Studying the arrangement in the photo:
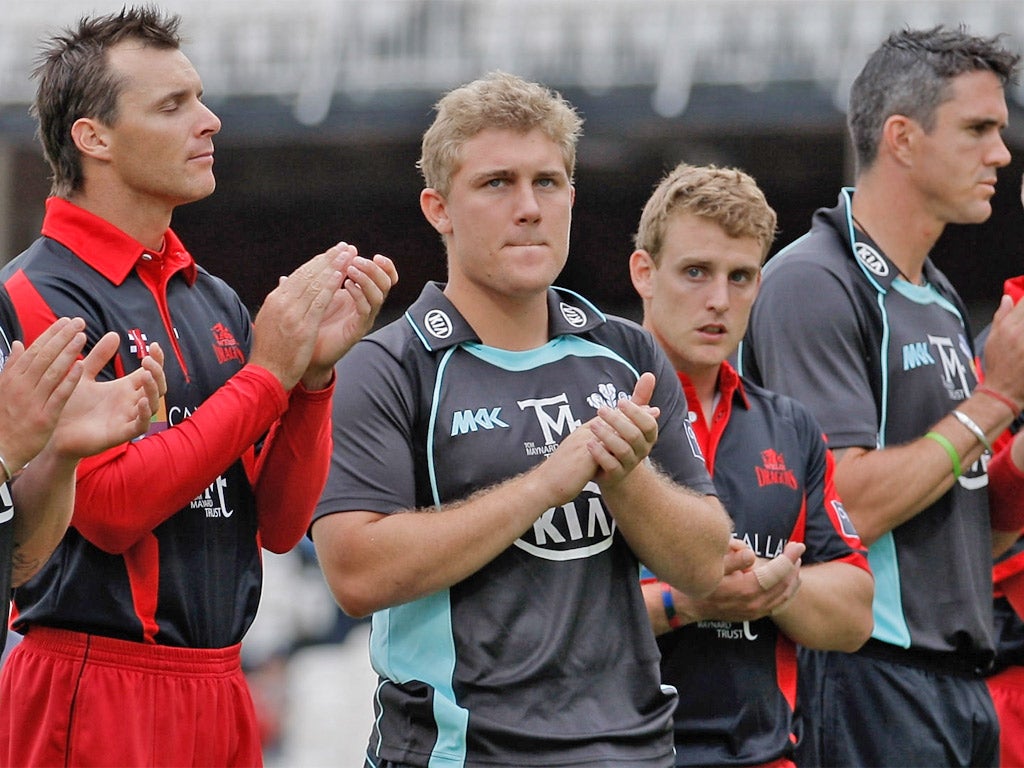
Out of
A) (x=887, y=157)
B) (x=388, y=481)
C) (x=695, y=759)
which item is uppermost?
(x=887, y=157)

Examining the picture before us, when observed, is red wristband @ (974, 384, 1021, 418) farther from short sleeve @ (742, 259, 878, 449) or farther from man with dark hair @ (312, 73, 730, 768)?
man with dark hair @ (312, 73, 730, 768)

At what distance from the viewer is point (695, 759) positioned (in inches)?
143

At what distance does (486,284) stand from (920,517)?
5.01 feet

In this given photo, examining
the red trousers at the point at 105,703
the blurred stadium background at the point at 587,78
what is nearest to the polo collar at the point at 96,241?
the red trousers at the point at 105,703

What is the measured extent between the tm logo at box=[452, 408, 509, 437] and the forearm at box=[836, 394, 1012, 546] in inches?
49.6

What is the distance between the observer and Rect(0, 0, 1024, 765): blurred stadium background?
1098cm

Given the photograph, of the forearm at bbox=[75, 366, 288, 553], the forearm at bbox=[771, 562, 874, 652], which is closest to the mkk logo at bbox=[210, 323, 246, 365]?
the forearm at bbox=[75, 366, 288, 553]

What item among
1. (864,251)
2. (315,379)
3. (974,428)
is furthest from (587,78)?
(315,379)

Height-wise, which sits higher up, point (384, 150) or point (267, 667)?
point (384, 150)

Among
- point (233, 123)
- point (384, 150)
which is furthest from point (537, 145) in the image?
point (384, 150)

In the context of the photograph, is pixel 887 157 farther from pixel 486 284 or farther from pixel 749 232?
pixel 486 284

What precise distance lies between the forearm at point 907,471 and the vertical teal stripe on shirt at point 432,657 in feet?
4.50

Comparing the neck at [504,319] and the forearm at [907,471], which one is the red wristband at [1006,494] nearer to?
the forearm at [907,471]

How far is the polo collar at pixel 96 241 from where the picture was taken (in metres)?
3.25
